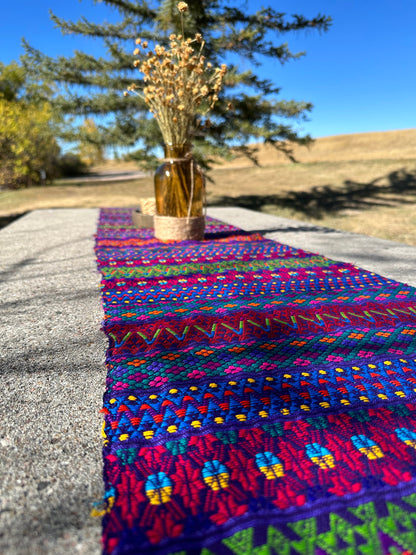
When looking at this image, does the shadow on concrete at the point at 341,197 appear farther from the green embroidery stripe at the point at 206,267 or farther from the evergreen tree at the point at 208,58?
the green embroidery stripe at the point at 206,267

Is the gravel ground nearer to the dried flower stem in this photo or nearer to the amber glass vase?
the amber glass vase

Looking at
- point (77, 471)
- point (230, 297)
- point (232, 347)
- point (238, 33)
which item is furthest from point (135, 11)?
point (77, 471)

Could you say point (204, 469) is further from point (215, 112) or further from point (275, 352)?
point (215, 112)

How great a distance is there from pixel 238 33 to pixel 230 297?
508 cm

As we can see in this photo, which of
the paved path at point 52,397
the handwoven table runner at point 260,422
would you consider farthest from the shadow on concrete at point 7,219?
the handwoven table runner at point 260,422

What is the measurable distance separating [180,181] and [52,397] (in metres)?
1.68

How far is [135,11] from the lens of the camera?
570 cm

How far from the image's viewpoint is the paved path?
1.82ft

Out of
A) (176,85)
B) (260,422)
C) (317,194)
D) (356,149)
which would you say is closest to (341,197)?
(317,194)

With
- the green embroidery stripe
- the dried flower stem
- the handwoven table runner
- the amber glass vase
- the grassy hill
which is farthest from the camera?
the grassy hill

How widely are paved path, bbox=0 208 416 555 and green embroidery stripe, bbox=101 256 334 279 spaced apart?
135 mm

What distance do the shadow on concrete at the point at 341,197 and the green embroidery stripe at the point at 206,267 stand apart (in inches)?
180

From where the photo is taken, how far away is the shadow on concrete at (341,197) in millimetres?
6840

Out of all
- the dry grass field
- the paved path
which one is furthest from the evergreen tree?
the paved path
